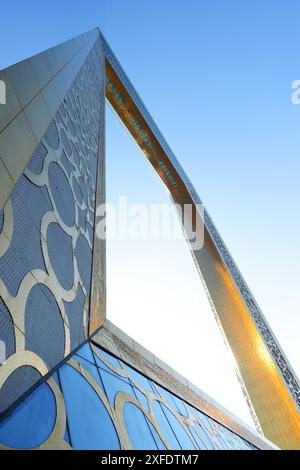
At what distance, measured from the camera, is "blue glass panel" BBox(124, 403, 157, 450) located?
13.4 ft

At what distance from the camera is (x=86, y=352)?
5008mm

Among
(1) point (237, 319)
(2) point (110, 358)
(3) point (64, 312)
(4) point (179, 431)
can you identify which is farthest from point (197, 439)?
(1) point (237, 319)

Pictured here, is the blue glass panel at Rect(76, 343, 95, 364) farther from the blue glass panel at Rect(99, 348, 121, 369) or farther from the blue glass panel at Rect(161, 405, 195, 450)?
the blue glass panel at Rect(161, 405, 195, 450)

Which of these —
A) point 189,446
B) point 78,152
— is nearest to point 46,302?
point 189,446

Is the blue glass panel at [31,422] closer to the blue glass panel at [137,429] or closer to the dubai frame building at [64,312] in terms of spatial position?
the dubai frame building at [64,312]

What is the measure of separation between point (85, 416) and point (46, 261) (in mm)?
1837

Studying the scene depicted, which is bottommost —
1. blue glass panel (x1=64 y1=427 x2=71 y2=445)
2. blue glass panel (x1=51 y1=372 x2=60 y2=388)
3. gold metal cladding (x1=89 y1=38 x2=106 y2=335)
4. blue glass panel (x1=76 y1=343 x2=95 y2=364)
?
blue glass panel (x1=64 y1=427 x2=71 y2=445)

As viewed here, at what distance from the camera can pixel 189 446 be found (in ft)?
17.5

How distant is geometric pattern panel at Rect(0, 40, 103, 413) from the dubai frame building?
16 mm

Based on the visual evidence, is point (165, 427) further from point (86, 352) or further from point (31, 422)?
point (31, 422)

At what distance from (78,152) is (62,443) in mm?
5867

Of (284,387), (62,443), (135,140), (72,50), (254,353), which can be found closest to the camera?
(62,443)

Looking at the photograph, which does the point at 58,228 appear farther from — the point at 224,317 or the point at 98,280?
the point at 224,317

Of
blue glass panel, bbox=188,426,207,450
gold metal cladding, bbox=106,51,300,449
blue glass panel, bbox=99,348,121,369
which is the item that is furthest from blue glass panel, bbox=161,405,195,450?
gold metal cladding, bbox=106,51,300,449
